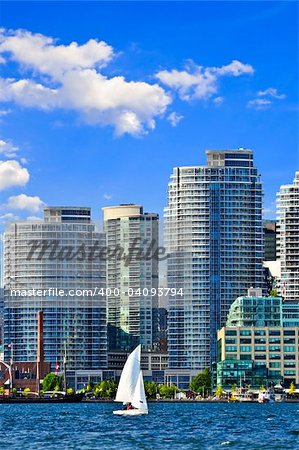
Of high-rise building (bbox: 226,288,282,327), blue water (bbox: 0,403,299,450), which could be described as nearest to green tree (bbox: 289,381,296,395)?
high-rise building (bbox: 226,288,282,327)

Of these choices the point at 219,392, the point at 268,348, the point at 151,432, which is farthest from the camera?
the point at 268,348

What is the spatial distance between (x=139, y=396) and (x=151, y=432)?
20084 mm

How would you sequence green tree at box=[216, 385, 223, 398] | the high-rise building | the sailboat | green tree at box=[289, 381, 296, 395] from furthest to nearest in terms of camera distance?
the high-rise building
green tree at box=[216, 385, 223, 398]
green tree at box=[289, 381, 296, 395]
the sailboat

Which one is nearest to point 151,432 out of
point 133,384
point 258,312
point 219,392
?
point 133,384

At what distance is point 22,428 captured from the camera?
95562mm

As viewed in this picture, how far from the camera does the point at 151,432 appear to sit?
8788cm

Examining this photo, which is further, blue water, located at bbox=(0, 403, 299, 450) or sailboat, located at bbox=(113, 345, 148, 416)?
sailboat, located at bbox=(113, 345, 148, 416)

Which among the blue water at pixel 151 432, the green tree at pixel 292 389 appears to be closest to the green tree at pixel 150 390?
the green tree at pixel 292 389

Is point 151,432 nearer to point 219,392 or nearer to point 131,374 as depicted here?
point 131,374

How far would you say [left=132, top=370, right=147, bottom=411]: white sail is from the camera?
348 ft

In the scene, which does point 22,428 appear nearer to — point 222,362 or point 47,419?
point 47,419

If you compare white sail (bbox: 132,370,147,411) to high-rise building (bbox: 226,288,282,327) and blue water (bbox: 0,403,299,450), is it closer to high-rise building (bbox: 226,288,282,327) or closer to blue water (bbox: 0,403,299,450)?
blue water (bbox: 0,403,299,450)

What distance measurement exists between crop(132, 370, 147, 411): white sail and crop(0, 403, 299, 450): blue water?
102 centimetres

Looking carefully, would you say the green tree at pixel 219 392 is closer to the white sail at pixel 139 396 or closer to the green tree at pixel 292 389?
the green tree at pixel 292 389
